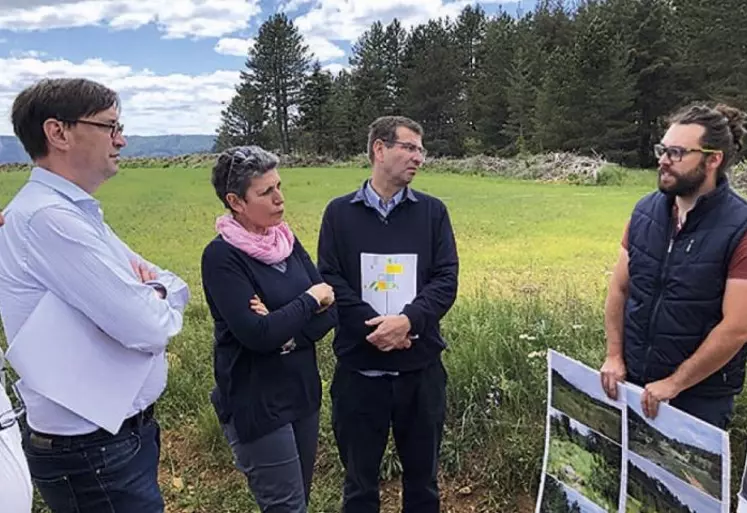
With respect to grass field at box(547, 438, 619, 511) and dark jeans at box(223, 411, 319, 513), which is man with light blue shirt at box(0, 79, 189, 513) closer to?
dark jeans at box(223, 411, 319, 513)

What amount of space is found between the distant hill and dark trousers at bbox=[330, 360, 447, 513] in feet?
3.84

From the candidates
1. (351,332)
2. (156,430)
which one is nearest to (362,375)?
(351,332)

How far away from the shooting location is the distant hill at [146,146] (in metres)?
1.78

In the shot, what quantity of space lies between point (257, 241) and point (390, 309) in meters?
0.63

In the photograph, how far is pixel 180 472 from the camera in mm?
3246

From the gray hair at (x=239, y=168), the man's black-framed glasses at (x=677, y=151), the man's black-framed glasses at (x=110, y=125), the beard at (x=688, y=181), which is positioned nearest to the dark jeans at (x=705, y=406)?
the beard at (x=688, y=181)

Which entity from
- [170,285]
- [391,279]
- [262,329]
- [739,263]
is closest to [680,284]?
[739,263]

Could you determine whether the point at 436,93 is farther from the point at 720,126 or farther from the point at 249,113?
the point at 720,126

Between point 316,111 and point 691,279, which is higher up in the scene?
point 316,111

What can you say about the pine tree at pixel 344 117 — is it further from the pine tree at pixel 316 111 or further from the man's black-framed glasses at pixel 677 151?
the man's black-framed glasses at pixel 677 151

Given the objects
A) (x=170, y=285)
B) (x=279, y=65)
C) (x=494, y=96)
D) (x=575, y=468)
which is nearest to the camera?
(x=170, y=285)

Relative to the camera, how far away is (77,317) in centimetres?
155

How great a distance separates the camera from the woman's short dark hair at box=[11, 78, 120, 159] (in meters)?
1.58

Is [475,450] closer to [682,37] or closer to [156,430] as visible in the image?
[156,430]
